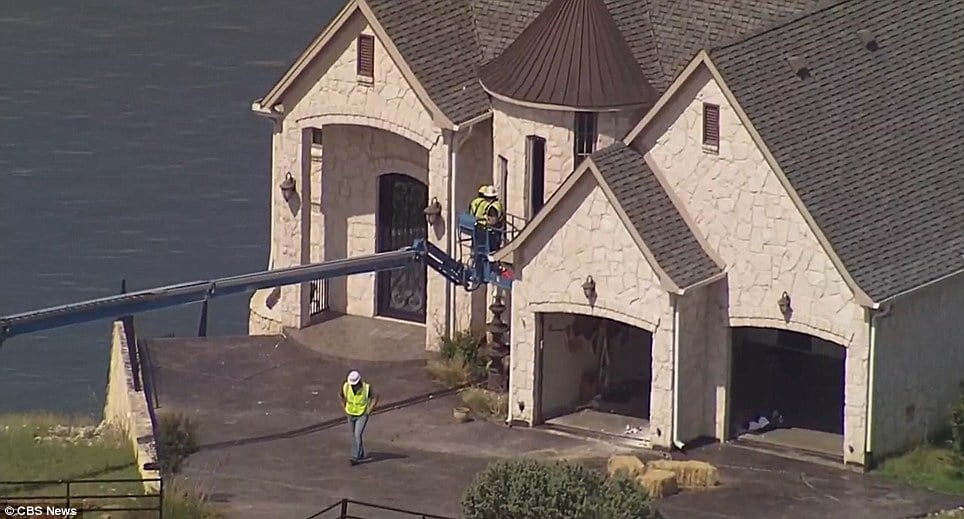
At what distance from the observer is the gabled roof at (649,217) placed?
188ft

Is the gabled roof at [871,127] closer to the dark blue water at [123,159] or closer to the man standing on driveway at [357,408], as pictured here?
the man standing on driveway at [357,408]

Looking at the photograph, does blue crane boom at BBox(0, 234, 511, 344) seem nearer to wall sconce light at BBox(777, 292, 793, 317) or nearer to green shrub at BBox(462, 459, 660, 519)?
wall sconce light at BBox(777, 292, 793, 317)

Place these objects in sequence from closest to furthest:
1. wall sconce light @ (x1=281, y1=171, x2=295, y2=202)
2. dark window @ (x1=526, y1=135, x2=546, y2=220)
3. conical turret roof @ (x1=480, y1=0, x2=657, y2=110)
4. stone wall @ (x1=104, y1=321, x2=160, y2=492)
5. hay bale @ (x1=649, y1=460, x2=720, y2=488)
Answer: stone wall @ (x1=104, y1=321, x2=160, y2=492)
hay bale @ (x1=649, y1=460, x2=720, y2=488)
conical turret roof @ (x1=480, y1=0, x2=657, y2=110)
dark window @ (x1=526, y1=135, x2=546, y2=220)
wall sconce light @ (x1=281, y1=171, x2=295, y2=202)

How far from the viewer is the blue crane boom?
57750 mm

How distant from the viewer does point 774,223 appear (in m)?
57.1

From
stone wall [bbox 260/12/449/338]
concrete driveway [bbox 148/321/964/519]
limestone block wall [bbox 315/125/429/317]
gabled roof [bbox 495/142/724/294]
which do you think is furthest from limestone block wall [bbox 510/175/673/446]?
limestone block wall [bbox 315/125/429/317]

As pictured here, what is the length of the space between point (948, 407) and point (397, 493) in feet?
34.5

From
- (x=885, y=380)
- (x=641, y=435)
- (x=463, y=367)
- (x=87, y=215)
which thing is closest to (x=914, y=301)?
(x=885, y=380)

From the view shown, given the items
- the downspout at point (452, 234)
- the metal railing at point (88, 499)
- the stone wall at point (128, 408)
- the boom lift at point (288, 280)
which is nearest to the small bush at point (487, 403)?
the boom lift at point (288, 280)

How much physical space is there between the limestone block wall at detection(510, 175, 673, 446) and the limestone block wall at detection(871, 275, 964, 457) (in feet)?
12.6

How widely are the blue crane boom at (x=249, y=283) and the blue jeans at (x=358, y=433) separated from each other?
4651 mm

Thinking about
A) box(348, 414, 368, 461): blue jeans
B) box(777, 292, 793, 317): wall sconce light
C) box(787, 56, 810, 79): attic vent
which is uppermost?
box(787, 56, 810, 79): attic vent

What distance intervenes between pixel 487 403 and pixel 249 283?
16.7ft

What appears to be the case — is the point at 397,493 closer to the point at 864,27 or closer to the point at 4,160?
the point at 864,27
